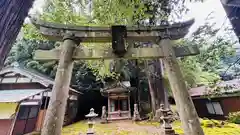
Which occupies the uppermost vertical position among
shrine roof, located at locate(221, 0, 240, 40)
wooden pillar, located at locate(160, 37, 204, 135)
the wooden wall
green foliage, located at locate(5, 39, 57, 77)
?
green foliage, located at locate(5, 39, 57, 77)

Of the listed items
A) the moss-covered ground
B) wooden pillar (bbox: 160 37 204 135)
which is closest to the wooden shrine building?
the moss-covered ground

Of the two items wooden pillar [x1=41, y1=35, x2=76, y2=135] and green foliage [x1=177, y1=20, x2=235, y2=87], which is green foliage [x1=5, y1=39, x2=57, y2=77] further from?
wooden pillar [x1=41, y1=35, x2=76, y2=135]

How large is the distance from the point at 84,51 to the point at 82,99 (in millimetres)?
15704

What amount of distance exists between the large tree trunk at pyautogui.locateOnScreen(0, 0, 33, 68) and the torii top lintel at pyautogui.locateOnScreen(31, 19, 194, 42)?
2064mm

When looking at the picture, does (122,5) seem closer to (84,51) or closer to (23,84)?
(84,51)

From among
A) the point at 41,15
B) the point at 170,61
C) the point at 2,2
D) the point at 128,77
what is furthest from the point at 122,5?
the point at 128,77

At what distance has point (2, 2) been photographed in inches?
52.9

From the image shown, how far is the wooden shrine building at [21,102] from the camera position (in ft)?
23.9

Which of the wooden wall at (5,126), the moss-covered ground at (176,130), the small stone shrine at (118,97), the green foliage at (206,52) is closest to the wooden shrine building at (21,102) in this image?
the wooden wall at (5,126)

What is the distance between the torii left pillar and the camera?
96.2 inches

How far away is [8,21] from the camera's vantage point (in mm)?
1397

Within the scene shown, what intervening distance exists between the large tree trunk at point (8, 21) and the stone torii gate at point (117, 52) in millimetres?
1432

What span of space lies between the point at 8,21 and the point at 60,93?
5.18 feet

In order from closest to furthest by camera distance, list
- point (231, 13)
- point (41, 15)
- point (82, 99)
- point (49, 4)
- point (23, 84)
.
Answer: point (231, 13), point (49, 4), point (41, 15), point (23, 84), point (82, 99)
